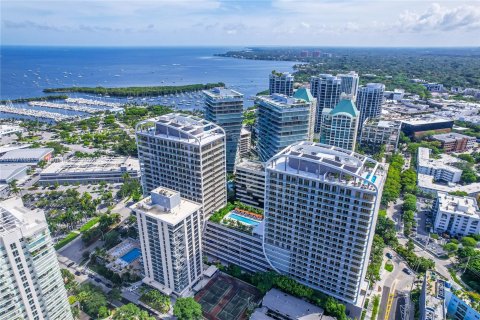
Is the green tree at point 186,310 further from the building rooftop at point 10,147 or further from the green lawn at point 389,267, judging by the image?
the building rooftop at point 10,147

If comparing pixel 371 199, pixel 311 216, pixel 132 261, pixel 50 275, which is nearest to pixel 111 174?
pixel 132 261

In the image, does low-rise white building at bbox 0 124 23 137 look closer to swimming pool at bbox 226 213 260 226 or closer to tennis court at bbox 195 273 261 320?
swimming pool at bbox 226 213 260 226

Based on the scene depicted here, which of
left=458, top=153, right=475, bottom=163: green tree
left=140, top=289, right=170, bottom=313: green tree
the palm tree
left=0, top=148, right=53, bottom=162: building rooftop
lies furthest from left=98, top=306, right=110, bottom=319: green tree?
left=458, top=153, right=475, bottom=163: green tree

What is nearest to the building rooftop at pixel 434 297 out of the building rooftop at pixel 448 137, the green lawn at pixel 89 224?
the green lawn at pixel 89 224

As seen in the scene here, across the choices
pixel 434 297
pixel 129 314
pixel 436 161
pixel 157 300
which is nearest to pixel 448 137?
pixel 436 161

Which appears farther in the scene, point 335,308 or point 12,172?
point 12,172

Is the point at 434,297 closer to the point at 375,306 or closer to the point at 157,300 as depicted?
the point at 375,306
